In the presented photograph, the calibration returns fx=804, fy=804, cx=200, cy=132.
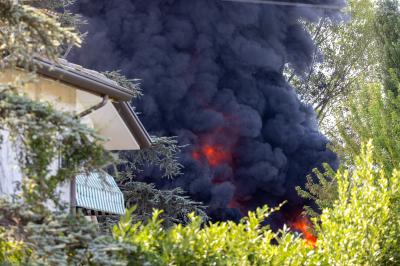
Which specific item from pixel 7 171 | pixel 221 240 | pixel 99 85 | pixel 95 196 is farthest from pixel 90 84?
pixel 221 240

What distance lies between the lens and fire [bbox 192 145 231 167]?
25.4 meters

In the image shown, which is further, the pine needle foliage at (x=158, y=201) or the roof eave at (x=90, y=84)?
the pine needle foliage at (x=158, y=201)

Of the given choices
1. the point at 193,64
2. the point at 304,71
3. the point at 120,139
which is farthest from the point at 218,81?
the point at 120,139

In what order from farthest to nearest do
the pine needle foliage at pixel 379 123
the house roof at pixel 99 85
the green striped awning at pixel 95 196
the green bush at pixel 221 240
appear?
1. the pine needle foliage at pixel 379 123
2. the green striped awning at pixel 95 196
3. the house roof at pixel 99 85
4. the green bush at pixel 221 240

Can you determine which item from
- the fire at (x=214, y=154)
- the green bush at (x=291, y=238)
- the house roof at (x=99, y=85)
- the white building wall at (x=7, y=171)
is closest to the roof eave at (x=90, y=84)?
the house roof at (x=99, y=85)

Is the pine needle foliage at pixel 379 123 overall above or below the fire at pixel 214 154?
below

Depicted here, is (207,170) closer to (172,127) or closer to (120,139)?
(172,127)

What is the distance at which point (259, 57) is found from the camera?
27094 mm

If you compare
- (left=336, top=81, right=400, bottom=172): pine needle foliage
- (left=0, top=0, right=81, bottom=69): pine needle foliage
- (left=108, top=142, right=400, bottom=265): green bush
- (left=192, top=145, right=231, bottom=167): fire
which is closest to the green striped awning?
(left=336, top=81, right=400, bottom=172): pine needle foliage

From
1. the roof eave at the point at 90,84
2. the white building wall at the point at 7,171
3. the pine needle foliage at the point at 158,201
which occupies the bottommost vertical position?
the white building wall at the point at 7,171

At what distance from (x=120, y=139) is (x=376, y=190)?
5.92 m

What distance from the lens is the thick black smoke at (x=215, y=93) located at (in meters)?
24.9

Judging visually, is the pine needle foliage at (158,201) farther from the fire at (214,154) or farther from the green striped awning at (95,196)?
the green striped awning at (95,196)

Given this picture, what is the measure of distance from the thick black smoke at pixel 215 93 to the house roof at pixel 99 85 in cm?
1157
